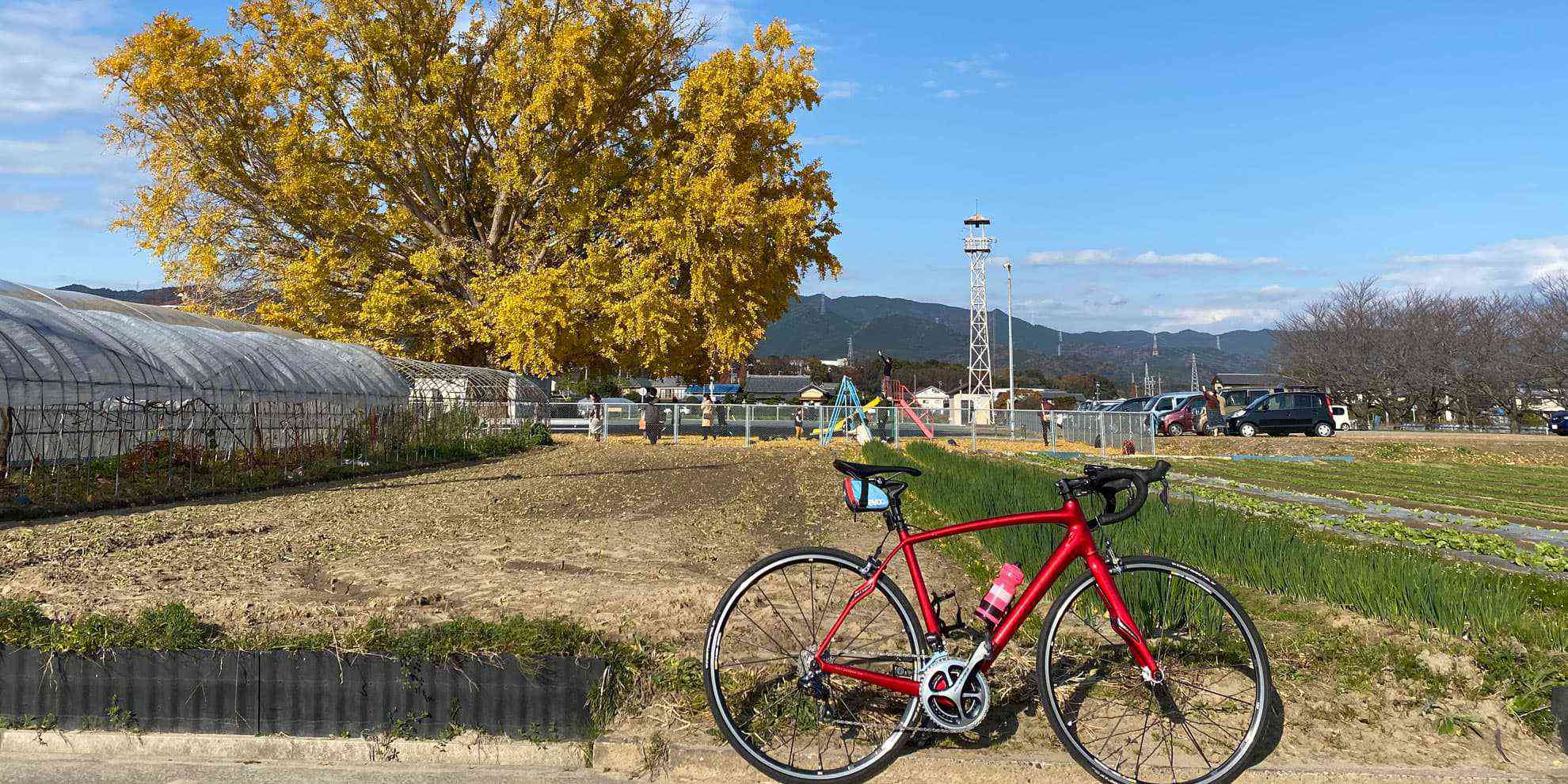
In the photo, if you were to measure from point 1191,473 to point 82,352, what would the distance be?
17814mm

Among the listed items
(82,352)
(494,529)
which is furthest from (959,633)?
(82,352)

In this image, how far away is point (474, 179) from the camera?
31.6 metres

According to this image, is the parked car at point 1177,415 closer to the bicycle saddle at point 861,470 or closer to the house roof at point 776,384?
the bicycle saddle at point 861,470

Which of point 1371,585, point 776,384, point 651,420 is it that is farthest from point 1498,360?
point 776,384

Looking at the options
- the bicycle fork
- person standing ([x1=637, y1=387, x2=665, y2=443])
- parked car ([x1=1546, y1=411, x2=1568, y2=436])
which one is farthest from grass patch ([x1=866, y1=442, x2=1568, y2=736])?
parked car ([x1=1546, y1=411, x2=1568, y2=436])

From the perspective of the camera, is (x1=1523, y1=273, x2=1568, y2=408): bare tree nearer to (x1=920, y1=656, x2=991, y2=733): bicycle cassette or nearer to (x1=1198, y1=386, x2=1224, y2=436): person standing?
(x1=1198, y1=386, x2=1224, y2=436): person standing

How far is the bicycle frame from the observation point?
3.52m

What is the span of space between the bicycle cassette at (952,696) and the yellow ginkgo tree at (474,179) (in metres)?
23.9

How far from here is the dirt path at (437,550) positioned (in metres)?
5.64

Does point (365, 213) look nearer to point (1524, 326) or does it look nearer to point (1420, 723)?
point (1420, 723)

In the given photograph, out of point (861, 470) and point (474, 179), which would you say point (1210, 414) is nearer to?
point (474, 179)

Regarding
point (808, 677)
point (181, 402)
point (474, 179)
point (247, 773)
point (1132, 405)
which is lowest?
point (247, 773)

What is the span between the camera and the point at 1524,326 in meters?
48.7

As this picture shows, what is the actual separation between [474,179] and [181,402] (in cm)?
1568
